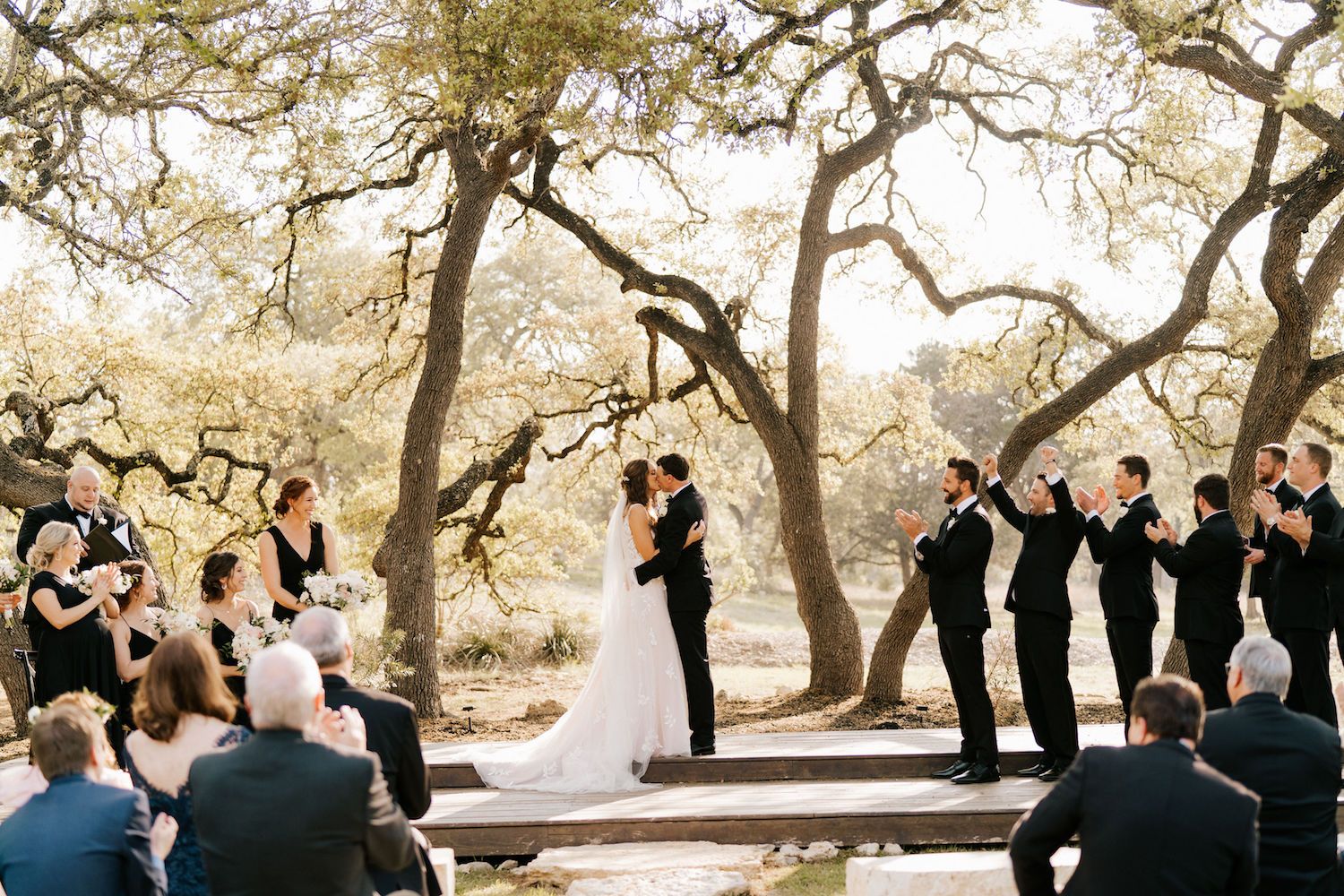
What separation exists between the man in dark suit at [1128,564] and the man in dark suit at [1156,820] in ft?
11.1

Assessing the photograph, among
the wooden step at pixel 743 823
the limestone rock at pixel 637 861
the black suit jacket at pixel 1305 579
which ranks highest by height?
the black suit jacket at pixel 1305 579

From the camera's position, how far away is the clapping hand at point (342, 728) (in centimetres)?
350

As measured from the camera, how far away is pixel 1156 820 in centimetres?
319

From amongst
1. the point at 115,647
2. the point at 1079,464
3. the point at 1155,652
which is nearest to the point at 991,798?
the point at 115,647

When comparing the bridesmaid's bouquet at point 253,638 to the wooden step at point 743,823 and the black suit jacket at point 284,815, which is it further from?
the black suit jacket at point 284,815

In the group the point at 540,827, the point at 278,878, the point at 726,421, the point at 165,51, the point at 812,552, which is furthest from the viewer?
the point at 726,421

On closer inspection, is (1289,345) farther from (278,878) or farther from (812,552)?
(278,878)

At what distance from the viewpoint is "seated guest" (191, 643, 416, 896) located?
3.15m

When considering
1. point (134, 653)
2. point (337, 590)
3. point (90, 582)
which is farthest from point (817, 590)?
point (90, 582)

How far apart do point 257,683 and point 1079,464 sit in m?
32.5

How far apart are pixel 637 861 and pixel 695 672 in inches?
71.1

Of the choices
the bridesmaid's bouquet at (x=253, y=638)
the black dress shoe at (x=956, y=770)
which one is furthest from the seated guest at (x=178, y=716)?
the black dress shoe at (x=956, y=770)

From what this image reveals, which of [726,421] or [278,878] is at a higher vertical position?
[726,421]

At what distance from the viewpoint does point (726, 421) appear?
1348cm
